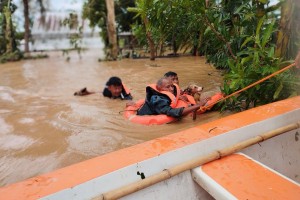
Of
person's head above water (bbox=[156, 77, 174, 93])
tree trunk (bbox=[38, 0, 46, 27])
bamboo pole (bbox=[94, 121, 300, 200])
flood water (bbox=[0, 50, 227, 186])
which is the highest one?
tree trunk (bbox=[38, 0, 46, 27])

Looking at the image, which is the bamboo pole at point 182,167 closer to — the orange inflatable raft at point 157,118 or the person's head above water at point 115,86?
the orange inflatable raft at point 157,118

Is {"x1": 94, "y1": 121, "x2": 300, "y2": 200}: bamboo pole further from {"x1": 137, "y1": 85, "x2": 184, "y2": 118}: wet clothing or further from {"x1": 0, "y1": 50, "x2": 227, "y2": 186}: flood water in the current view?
{"x1": 137, "y1": 85, "x2": 184, "y2": 118}: wet clothing

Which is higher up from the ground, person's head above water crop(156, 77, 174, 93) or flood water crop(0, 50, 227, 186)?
person's head above water crop(156, 77, 174, 93)

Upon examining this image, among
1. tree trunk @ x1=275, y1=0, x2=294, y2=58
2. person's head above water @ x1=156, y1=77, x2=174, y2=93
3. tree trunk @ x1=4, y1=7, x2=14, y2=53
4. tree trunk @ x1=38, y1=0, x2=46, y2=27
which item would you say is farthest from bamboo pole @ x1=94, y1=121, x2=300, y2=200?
tree trunk @ x1=38, y1=0, x2=46, y2=27

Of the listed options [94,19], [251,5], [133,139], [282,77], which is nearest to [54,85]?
[133,139]

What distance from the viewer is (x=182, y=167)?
1.78 meters

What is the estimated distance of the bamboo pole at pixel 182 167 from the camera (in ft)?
5.22

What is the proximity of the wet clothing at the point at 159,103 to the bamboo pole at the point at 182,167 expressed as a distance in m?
1.95

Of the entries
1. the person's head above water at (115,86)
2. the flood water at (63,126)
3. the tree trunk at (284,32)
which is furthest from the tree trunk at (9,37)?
the tree trunk at (284,32)

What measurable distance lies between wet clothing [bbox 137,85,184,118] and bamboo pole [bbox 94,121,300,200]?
1.95 metres

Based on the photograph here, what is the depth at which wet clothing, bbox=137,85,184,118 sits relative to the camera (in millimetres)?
4098

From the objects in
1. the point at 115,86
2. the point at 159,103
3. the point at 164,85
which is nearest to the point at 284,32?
the point at 164,85

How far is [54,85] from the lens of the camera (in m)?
8.05

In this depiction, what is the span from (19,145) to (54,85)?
452 cm
